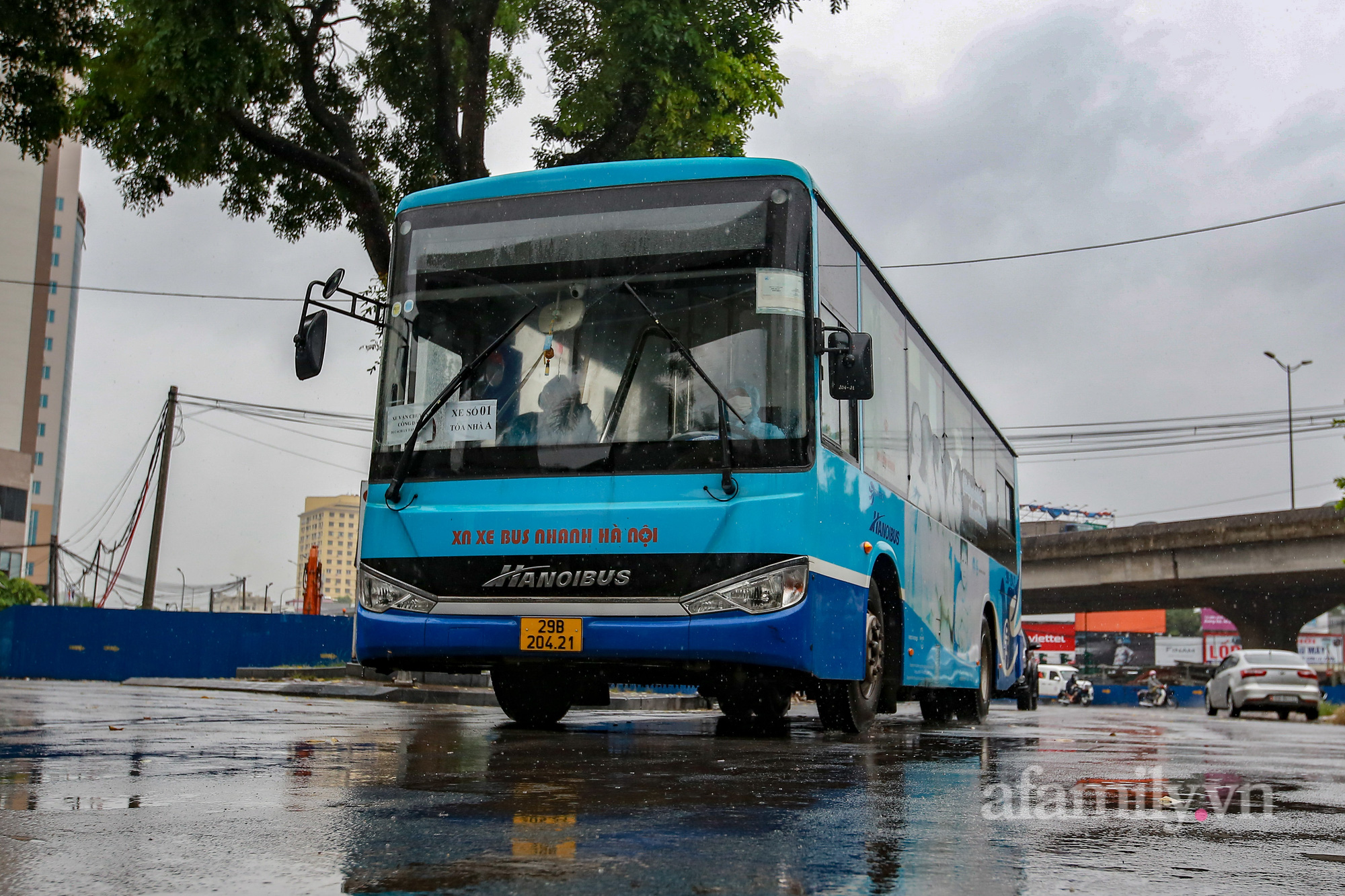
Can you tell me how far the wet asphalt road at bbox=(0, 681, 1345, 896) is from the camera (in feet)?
10.7

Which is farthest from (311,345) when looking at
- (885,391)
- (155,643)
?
(155,643)

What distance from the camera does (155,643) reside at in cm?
2709

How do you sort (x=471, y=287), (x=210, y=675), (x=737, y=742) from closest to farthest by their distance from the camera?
(x=471, y=287) < (x=737, y=742) < (x=210, y=675)

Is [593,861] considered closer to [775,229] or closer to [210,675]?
[775,229]

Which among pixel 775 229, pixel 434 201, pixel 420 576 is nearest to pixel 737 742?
pixel 420 576

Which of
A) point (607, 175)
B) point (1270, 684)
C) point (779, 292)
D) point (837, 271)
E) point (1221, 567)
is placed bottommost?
point (1270, 684)

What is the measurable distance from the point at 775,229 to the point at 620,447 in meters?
1.58

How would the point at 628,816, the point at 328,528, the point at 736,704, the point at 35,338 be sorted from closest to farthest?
the point at 628,816
the point at 736,704
the point at 35,338
the point at 328,528

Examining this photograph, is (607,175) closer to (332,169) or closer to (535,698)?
(535,698)

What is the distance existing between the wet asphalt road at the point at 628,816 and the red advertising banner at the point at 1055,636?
9208cm

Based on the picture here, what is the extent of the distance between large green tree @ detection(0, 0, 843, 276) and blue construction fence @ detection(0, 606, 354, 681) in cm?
1181

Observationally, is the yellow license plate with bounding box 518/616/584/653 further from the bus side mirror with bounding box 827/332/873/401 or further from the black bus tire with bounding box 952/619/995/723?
the black bus tire with bounding box 952/619/995/723

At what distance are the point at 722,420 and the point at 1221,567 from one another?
41.9m

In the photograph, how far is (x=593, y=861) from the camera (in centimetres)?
343
